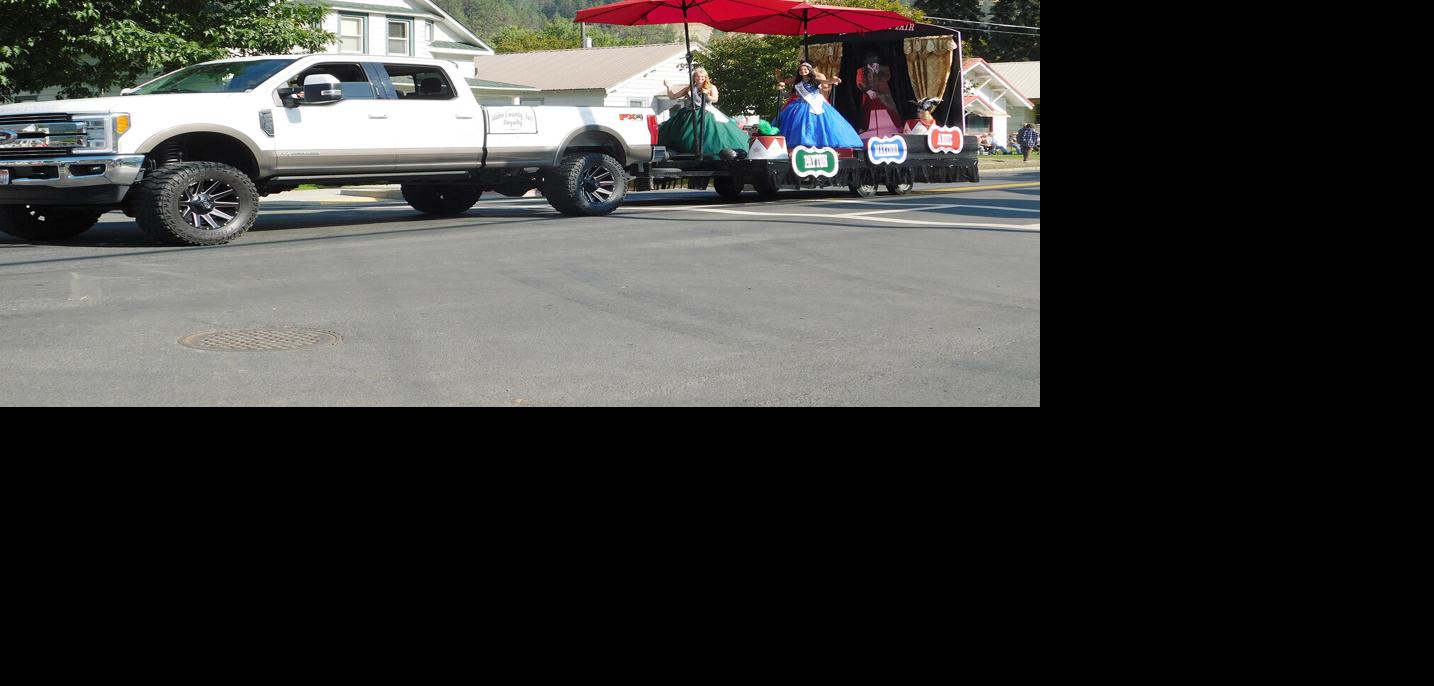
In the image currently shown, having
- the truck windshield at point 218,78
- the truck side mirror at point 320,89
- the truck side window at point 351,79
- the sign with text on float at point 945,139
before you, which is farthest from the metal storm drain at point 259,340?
the sign with text on float at point 945,139

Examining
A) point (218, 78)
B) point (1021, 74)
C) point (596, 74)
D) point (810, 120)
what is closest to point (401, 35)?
point (596, 74)

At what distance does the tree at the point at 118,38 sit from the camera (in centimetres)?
2016

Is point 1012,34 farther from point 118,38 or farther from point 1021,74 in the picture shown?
point 118,38

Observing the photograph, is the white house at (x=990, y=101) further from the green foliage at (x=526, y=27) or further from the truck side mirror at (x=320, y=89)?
the truck side mirror at (x=320, y=89)

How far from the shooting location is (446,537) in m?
3.26

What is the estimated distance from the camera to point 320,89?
13.1 m

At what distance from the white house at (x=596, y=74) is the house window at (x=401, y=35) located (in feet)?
30.3

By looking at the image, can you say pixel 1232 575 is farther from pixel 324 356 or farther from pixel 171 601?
pixel 324 356

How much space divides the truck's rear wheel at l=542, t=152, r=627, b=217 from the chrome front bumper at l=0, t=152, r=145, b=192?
497cm

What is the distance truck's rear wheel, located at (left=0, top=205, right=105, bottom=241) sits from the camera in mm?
12898

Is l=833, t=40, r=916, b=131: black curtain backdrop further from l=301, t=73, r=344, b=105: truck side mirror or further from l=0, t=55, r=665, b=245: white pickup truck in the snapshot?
l=301, t=73, r=344, b=105: truck side mirror

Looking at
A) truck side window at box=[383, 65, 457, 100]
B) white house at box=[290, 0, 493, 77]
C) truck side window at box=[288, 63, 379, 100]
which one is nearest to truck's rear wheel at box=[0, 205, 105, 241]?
truck side window at box=[288, 63, 379, 100]

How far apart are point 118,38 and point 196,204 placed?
30.8 ft

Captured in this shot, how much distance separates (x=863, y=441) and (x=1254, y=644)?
204 centimetres
